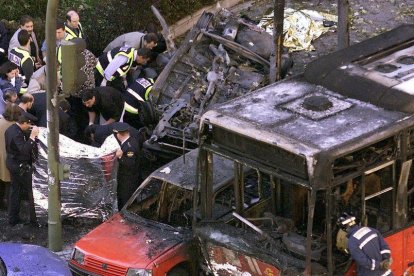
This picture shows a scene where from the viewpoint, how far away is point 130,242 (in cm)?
1060

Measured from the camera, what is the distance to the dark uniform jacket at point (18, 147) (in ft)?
40.0

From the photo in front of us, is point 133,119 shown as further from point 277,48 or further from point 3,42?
point 3,42

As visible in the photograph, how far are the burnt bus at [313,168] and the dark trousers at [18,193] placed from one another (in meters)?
3.27

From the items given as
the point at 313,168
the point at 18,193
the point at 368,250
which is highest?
the point at 313,168

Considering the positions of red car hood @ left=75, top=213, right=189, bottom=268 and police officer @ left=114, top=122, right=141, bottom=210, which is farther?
police officer @ left=114, top=122, right=141, bottom=210

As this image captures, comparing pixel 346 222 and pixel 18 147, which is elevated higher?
pixel 346 222

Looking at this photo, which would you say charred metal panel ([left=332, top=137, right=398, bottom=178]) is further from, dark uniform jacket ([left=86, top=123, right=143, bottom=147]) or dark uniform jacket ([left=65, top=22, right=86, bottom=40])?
dark uniform jacket ([left=65, top=22, right=86, bottom=40])

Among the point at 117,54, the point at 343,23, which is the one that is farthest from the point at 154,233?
the point at 343,23

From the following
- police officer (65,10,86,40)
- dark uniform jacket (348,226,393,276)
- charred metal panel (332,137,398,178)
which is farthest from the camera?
police officer (65,10,86,40)

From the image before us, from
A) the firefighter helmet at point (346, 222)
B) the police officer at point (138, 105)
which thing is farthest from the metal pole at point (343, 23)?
the firefighter helmet at point (346, 222)

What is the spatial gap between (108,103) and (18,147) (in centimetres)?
176

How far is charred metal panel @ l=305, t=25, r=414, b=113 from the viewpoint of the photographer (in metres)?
9.77

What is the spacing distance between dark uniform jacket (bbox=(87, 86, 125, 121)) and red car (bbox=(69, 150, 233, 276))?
8.70 feet

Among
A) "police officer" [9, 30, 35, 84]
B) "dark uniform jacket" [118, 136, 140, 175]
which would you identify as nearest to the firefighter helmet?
"dark uniform jacket" [118, 136, 140, 175]
